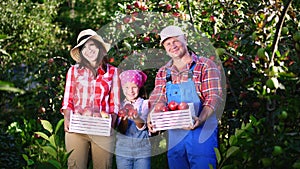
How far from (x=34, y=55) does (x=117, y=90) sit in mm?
5204

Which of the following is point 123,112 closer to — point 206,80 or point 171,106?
point 171,106

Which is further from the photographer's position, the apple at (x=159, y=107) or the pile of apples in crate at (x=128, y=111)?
the pile of apples in crate at (x=128, y=111)

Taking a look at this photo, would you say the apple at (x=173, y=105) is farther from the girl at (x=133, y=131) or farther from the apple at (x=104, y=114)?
the apple at (x=104, y=114)

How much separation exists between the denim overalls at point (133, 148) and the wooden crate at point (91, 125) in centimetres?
20

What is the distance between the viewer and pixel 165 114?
9.87 feet

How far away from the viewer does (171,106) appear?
9.89 feet

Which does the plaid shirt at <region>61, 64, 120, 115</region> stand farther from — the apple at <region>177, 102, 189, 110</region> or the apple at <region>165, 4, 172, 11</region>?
the apple at <region>165, 4, 172, 11</region>

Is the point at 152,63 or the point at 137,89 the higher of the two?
the point at 152,63

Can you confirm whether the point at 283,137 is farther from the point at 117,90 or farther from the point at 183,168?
the point at 117,90

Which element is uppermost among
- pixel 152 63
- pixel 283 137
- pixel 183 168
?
pixel 152 63

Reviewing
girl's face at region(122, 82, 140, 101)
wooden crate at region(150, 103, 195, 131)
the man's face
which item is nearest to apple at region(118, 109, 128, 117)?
girl's face at region(122, 82, 140, 101)

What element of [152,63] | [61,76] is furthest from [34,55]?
[152,63]

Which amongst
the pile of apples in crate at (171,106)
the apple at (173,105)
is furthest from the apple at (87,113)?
the apple at (173,105)

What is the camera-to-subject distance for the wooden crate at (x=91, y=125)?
3174mm
